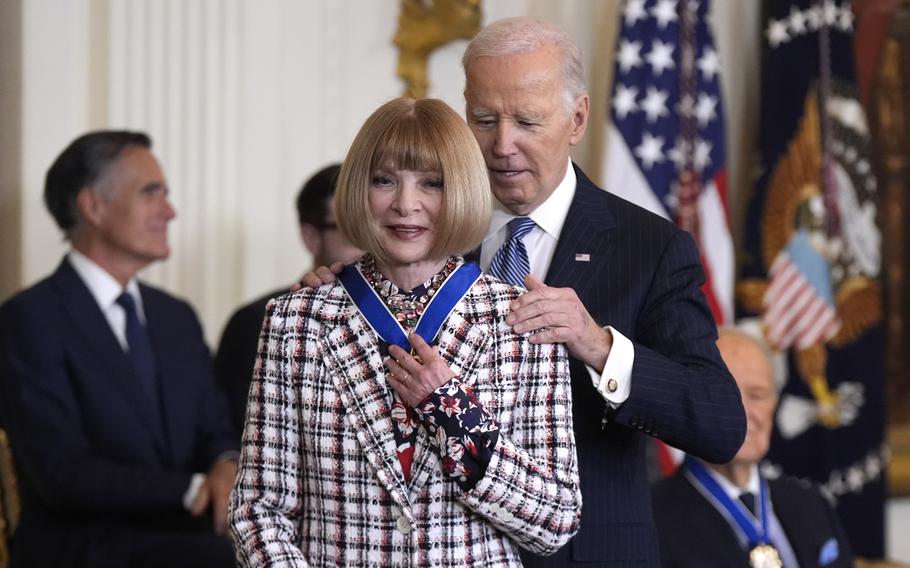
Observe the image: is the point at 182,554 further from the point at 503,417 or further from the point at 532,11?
the point at 532,11

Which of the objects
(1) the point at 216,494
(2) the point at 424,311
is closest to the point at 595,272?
(2) the point at 424,311

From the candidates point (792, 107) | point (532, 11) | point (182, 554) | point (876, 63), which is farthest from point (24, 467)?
point (876, 63)

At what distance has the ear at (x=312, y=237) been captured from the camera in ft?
17.4

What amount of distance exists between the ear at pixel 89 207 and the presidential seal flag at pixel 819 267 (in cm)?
344

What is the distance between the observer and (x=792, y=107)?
6.90 metres

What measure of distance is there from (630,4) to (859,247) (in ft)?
5.96

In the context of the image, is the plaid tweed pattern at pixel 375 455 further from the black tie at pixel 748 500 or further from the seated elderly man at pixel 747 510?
the black tie at pixel 748 500

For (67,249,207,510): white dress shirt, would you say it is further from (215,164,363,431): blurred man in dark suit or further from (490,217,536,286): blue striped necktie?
(490,217,536,286): blue striped necktie

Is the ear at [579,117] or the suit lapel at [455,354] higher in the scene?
the ear at [579,117]

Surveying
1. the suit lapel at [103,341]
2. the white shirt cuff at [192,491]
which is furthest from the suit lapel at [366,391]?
the suit lapel at [103,341]

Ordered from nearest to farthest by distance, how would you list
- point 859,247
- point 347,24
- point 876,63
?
point 347,24
point 859,247
point 876,63

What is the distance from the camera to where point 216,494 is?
15.1ft

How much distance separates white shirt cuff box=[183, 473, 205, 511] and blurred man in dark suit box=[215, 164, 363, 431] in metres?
0.58

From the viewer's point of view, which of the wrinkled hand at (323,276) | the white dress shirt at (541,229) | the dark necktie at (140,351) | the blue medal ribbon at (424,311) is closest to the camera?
the blue medal ribbon at (424,311)
